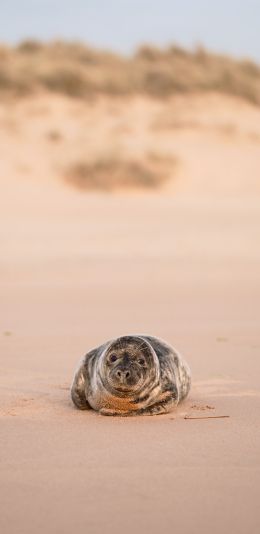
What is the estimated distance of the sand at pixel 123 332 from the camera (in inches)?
171

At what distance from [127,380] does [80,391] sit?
53cm

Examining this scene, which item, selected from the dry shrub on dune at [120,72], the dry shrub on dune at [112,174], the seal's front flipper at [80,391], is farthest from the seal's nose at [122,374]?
the dry shrub on dune at [120,72]

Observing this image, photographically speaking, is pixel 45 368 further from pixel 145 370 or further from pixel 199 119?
pixel 199 119

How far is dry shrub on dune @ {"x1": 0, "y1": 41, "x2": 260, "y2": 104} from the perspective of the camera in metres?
40.1

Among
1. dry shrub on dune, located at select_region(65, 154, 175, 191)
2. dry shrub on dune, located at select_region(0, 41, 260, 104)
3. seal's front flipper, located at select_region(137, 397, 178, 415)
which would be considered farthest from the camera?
dry shrub on dune, located at select_region(0, 41, 260, 104)

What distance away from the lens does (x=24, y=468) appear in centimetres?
489

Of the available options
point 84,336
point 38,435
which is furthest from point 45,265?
point 38,435

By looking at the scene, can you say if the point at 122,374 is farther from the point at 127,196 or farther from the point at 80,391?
the point at 127,196

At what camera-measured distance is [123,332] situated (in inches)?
391

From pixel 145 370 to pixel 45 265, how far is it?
9589mm

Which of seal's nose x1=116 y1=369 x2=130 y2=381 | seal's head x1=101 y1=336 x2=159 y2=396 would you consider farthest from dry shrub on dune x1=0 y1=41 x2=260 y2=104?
seal's nose x1=116 y1=369 x2=130 y2=381

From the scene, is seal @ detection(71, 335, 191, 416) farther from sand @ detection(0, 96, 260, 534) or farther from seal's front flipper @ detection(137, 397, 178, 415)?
sand @ detection(0, 96, 260, 534)

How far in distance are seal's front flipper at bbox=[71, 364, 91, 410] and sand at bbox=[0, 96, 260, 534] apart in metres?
0.09

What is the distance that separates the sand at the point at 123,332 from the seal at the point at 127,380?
101 mm
